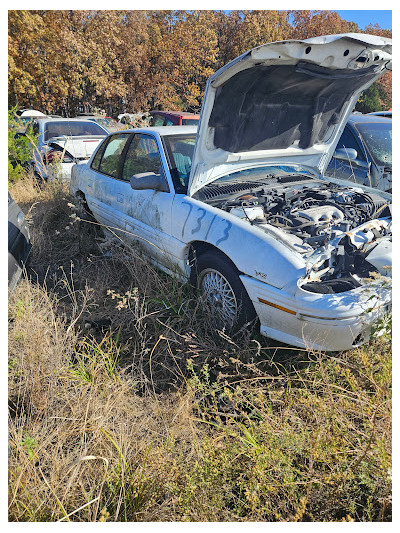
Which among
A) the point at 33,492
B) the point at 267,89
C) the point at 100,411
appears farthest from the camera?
the point at 267,89

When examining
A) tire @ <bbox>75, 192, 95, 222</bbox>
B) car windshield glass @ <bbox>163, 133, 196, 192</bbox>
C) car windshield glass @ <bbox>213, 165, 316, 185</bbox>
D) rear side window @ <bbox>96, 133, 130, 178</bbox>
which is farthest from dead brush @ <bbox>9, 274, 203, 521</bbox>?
tire @ <bbox>75, 192, 95, 222</bbox>

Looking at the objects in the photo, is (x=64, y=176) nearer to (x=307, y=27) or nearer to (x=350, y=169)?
(x=350, y=169)

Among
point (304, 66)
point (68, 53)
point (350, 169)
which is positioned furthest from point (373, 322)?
point (68, 53)

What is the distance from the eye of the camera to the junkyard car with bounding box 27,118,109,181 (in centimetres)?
717

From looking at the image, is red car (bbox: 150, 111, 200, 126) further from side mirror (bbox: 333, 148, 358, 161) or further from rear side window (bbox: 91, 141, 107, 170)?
rear side window (bbox: 91, 141, 107, 170)

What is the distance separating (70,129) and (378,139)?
6079 millimetres

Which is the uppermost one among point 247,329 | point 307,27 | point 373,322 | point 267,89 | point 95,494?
point 307,27

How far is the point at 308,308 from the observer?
2521mm

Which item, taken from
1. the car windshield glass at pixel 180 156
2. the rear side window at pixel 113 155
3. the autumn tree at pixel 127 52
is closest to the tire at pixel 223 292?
the car windshield glass at pixel 180 156

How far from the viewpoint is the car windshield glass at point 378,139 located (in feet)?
18.8

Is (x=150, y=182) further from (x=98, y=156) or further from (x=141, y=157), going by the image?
(x=98, y=156)

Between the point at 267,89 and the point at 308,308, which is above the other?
the point at 267,89

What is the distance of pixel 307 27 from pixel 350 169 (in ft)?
58.9

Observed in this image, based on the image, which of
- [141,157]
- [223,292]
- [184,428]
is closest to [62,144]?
[141,157]
